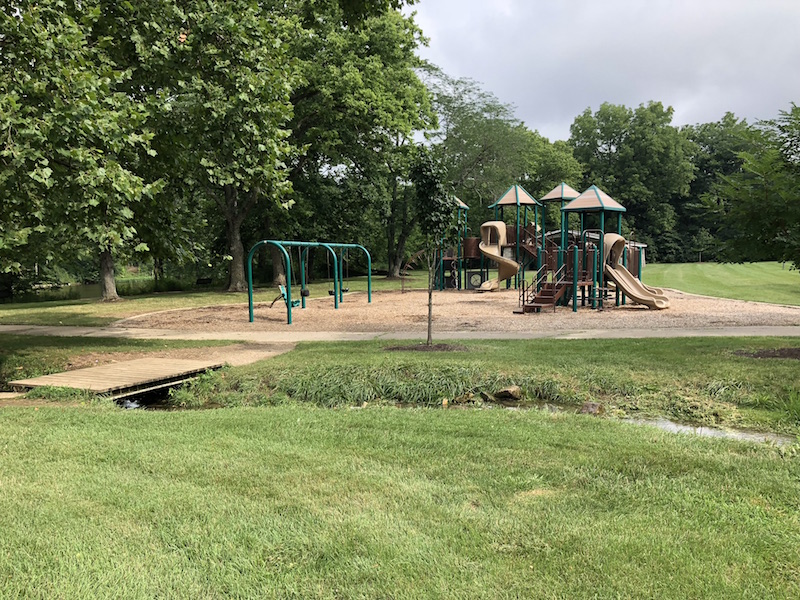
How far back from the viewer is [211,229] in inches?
1451

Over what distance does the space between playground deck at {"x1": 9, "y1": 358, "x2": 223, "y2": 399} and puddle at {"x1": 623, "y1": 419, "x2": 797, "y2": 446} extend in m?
6.26

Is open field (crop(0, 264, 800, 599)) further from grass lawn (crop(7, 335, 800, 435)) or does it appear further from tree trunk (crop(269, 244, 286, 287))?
tree trunk (crop(269, 244, 286, 287))

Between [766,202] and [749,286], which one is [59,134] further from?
[749,286]

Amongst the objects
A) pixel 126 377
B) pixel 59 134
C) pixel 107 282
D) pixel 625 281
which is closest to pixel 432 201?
pixel 126 377

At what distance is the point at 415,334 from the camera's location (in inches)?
516

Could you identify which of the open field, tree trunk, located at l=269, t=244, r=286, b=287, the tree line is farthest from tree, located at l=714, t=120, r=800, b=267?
tree trunk, located at l=269, t=244, r=286, b=287

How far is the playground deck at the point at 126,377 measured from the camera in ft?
26.0

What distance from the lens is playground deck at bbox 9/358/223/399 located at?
791 centimetres

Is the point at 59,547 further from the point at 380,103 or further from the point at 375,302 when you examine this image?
the point at 380,103

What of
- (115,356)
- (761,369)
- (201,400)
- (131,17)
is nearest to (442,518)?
(201,400)

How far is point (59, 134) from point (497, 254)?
22264mm

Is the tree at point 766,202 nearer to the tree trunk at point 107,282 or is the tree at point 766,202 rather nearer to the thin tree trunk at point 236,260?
the thin tree trunk at point 236,260

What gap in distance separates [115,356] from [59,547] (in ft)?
27.2

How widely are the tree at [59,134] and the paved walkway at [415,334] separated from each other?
17.2ft
